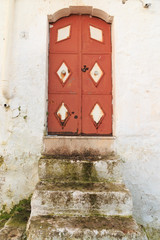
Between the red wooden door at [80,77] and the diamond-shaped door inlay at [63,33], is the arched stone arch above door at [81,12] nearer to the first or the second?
the red wooden door at [80,77]

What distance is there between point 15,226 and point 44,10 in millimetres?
3476

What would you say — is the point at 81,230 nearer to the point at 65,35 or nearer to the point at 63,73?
the point at 63,73

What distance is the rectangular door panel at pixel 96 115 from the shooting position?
11.9ft

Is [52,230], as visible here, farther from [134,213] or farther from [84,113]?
[84,113]

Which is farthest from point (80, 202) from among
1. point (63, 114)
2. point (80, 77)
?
point (80, 77)

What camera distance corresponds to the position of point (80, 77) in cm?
371

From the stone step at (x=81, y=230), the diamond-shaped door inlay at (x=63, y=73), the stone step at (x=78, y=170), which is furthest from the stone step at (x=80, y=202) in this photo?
the diamond-shaped door inlay at (x=63, y=73)

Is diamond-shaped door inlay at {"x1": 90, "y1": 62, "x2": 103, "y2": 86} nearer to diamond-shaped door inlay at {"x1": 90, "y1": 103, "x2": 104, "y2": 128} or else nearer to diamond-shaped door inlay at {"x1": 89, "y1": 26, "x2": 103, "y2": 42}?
diamond-shaped door inlay at {"x1": 90, "y1": 103, "x2": 104, "y2": 128}

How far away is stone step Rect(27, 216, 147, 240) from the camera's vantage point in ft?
6.96

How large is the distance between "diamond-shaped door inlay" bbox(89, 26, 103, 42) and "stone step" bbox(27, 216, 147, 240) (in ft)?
9.98

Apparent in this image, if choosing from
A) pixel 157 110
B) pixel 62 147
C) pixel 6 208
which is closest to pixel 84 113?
pixel 62 147

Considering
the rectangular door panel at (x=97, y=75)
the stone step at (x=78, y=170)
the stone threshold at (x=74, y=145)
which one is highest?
the rectangular door panel at (x=97, y=75)

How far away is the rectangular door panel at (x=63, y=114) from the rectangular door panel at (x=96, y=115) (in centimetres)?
14

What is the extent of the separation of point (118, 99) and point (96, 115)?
47 cm
